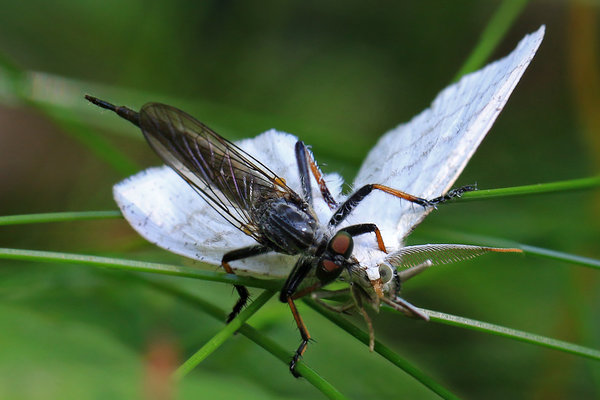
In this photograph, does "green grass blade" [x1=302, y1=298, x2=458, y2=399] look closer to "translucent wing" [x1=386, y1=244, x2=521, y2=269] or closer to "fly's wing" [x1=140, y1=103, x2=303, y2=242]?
"translucent wing" [x1=386, y1=244, x2=521, y2=269]

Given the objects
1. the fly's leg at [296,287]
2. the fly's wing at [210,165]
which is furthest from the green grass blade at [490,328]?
the fly's wing at [210,165]

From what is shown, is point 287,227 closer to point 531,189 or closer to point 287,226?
point 287,226

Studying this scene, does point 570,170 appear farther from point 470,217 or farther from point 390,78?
point 390,78

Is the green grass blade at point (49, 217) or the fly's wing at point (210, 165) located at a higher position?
the fly's wing at point (210, 165)

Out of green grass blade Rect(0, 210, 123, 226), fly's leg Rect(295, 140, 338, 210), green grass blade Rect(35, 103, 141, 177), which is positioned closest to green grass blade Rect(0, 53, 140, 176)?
green grass blade Rect(35, 103, 141, 177)

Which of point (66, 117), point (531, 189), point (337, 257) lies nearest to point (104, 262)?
point (337, 257)

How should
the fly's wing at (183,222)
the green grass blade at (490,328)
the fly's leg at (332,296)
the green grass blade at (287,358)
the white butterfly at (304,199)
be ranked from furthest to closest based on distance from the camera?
the fly's wing at (183,222), the white butterfly at (304,199), the fly's leg at (332,296), the green grass blade at (287,358), the green grass blade at (490,328)

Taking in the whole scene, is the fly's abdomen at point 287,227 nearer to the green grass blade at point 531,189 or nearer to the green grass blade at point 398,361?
the green grass blade at point 398,361
